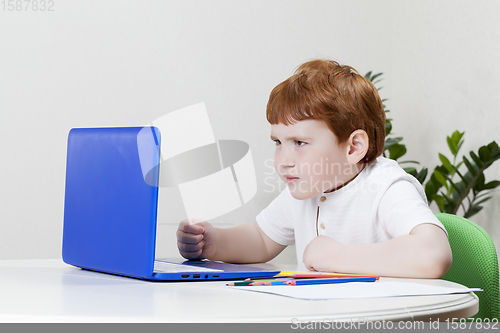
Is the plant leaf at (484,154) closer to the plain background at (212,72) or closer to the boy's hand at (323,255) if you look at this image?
the plain background at (212,72)

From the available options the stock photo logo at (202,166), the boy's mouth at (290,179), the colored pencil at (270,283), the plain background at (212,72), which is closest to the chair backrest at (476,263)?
the boy's mouth at (290,179)

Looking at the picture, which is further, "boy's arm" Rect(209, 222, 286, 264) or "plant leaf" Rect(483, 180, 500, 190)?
"plant leaf" Rect(483, 180, 500, 190)

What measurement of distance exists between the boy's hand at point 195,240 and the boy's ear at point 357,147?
32 centimetres

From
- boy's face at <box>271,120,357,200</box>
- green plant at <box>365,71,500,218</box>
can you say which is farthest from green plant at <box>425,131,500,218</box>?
boy's face at <box>271,120,357,200</box>

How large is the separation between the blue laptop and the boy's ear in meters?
0.35

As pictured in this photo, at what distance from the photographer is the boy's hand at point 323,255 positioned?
31.3 inches

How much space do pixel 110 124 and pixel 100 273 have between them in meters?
1.55

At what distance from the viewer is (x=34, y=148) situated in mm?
2109

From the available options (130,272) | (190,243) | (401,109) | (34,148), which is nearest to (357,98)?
(190,243)

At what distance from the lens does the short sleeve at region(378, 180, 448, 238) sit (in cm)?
82

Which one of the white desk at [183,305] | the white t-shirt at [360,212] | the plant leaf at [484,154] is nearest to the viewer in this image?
the white desk at [183,305]
